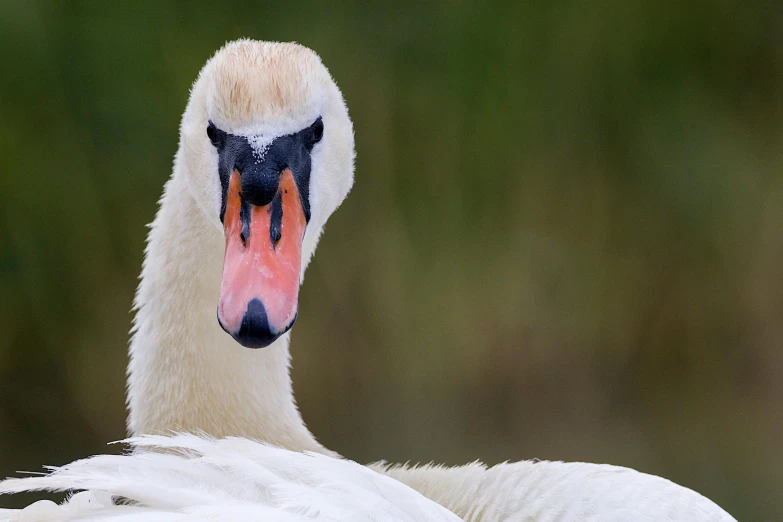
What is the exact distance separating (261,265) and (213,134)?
292mm

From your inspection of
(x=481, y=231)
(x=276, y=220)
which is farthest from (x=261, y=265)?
(x=481, y=231)

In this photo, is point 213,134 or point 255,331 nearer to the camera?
point 255,331

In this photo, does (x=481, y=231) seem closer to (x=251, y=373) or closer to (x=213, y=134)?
(x=251, y=373)

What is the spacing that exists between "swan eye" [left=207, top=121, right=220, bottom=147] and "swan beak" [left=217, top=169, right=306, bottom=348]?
0.34 ft

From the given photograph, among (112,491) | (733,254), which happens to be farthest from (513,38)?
(112,491)

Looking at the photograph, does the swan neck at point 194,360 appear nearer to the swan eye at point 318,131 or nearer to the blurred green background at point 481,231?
the swan eye at point 318,131

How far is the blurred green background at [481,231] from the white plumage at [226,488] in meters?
1.76

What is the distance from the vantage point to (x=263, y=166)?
138 cm

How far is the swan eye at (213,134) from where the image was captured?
1.45m

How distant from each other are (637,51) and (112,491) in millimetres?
2493

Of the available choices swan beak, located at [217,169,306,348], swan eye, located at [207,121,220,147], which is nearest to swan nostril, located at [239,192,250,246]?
swan beak, located at [217,169,306,348]

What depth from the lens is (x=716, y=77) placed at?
3.19 metres

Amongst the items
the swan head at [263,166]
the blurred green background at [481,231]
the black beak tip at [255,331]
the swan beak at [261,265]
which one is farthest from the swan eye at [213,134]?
the blurred green background at [481,231]

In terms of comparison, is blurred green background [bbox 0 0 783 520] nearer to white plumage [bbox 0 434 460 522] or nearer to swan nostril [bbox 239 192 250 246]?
swan nostril [bbox 239 192 250 246]
